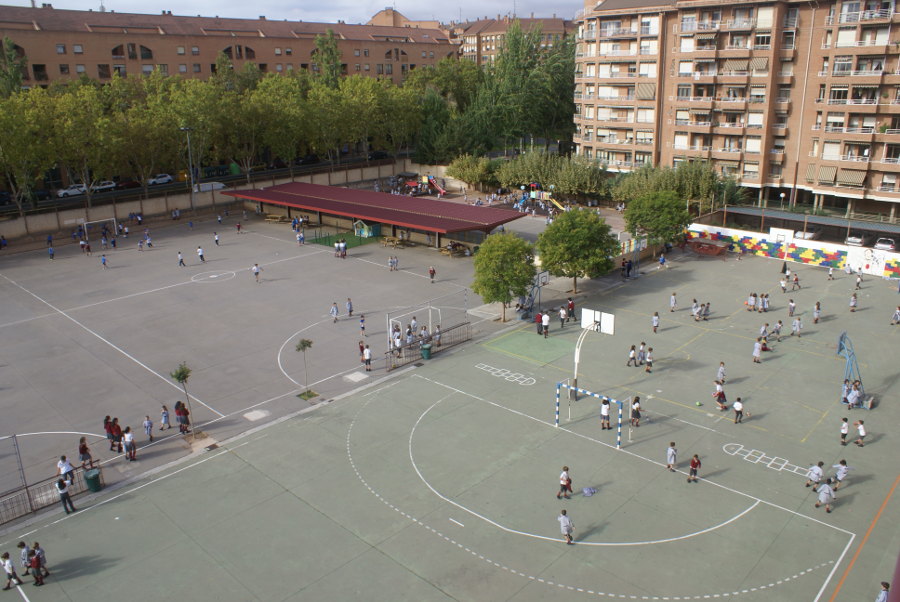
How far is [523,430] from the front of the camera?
102ft

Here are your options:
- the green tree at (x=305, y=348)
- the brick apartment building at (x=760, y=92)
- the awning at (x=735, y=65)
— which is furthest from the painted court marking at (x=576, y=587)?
the awning at (x=735, y=65)

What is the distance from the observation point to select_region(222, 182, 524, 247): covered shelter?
62438 mm

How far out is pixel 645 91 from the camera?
262ft

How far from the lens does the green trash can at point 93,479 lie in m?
27.2

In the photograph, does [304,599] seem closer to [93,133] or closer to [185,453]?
[185,453]

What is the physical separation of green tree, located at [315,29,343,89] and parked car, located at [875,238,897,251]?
267ft

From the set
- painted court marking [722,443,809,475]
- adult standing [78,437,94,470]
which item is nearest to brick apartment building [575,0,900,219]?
painted court marking [722,443,809,475]

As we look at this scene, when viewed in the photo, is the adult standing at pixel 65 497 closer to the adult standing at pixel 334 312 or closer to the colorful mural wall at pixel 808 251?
the adult standing at pixel 334 312

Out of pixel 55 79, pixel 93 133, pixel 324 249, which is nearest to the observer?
pixel 324 249

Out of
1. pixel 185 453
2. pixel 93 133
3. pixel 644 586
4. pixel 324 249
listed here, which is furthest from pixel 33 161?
pixel 644 586

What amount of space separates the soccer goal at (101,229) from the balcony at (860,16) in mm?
76780

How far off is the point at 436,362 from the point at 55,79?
87145 millimetres

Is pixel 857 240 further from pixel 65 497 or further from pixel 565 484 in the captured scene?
pixel 65 497

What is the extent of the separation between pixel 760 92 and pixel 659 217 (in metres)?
24.3
